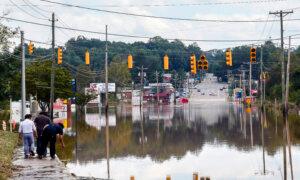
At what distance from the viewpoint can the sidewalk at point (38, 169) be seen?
787 inches

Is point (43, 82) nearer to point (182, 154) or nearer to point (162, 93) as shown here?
point (182, 154)

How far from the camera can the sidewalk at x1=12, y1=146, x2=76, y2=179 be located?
19980 millimetres

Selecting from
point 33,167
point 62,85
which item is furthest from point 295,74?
point 33,167

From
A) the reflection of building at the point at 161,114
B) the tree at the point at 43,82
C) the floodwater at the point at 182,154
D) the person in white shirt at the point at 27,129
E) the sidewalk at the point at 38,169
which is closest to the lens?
the sidewalk at the point at 38,169

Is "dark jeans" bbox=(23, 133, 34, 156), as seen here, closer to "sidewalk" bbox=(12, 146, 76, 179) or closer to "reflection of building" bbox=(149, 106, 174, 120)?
"sidewalk" bbox=(12, 146, 76, 179)

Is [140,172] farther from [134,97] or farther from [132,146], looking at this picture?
[134,97]

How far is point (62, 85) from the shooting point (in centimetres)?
7100

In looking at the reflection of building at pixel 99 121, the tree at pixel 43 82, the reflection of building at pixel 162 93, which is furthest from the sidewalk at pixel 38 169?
the reflection of building at pixel 162 93

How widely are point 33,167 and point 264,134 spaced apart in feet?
88.0

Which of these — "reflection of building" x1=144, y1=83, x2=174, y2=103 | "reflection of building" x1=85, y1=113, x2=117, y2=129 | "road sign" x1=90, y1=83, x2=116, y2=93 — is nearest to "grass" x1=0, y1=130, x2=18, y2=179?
"reflection of building" x1=85, y1=113, x2=117, y2=129

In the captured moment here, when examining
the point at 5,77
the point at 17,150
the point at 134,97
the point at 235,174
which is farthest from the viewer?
the point at 134,97

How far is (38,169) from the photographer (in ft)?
71.6

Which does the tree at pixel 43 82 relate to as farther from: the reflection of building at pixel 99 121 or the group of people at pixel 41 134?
the group of people at pixel 41 134

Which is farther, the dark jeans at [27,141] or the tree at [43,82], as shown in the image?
the tree at [43,82]
